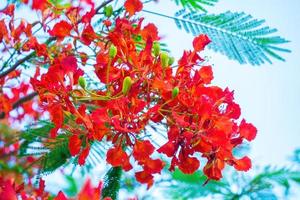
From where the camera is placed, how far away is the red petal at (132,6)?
1.41 m

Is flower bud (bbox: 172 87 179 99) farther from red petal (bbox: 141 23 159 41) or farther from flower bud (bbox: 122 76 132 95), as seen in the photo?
red petal (bbox: 141 23 159 41)

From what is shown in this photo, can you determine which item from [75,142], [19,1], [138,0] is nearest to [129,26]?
[138,0]

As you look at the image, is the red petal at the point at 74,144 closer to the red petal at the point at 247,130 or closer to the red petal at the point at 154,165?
the red petal at the point at 154,165

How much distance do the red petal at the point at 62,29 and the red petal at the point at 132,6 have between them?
0.54 ft

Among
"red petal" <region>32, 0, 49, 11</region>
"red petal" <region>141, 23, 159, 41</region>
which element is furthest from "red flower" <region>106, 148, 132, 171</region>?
"red petal" <region>32, 0, 49, 11</region>

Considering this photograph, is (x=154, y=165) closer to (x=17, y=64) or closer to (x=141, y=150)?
(x=141, y=150)

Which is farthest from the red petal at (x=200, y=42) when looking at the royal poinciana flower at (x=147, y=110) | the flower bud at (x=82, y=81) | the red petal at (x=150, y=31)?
the flower bud at (x=82, y=81)

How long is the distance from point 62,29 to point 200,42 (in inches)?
16.1

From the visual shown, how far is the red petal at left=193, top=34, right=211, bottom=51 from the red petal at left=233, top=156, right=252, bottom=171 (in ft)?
0.90

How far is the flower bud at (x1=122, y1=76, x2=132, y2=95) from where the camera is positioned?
1101 millimetres

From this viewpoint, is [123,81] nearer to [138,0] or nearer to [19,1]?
[138,0]

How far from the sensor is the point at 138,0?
141 centimetres

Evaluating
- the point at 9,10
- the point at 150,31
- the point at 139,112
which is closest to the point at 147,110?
the point at 139,112

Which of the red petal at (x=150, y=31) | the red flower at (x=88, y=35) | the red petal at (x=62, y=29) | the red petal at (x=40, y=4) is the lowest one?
the red petal at (x=150, y=31)
